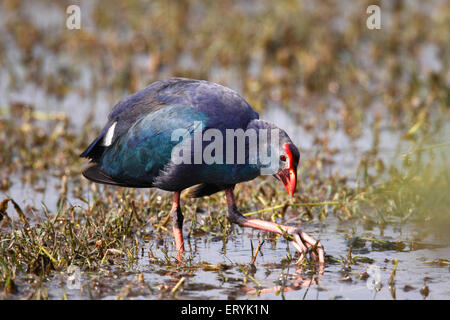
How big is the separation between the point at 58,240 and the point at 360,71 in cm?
477

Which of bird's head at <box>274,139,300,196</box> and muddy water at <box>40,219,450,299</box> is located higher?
bird's head at <box>274,139,300,196</box>

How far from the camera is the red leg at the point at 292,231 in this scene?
4.73 m

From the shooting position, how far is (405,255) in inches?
196

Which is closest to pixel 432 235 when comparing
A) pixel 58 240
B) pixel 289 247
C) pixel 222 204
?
pixel 289 247

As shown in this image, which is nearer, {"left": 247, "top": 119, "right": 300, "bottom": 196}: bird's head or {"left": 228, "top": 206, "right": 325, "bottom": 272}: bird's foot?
{"left": 247, "top": 119, "right": 300, "bottom": 196}: bird's head

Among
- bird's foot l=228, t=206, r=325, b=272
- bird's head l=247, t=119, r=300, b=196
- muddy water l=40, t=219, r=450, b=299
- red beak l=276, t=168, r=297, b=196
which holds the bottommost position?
muddy water l=40, t=219, r=450, b=299

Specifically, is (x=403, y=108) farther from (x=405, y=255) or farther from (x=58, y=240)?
(x=58, y=240)

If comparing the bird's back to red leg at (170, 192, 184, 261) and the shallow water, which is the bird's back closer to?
red leg at (170, 192, 184, 261)

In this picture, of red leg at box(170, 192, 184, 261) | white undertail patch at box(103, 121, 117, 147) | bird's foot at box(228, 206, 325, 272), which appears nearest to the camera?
bird's foot at box(228, 206, 325, 272)

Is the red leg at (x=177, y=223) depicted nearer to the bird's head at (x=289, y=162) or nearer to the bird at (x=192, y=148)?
the bird at (x=192, y=148)

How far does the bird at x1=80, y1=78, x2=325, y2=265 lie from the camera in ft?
15.1

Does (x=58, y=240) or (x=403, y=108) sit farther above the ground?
(x=403, y=108)

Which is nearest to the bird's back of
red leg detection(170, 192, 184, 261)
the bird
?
the bird

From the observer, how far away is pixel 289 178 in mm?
4676
